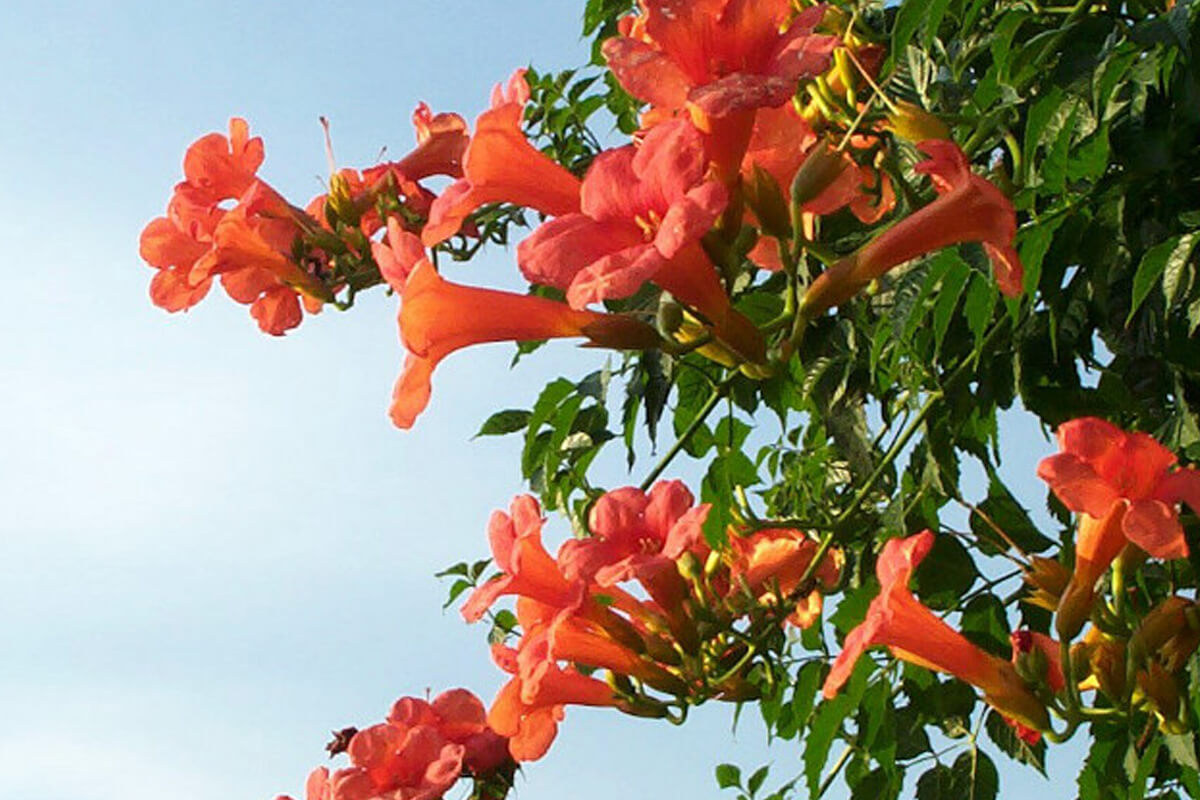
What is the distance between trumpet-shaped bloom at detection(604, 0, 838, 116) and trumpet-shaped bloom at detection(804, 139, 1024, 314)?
29 cm

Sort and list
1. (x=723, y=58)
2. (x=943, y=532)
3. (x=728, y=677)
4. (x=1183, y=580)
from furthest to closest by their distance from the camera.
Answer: (x=943, y=532), (x=1183, y=580), (x=728, y=677), (x=723, y=58)

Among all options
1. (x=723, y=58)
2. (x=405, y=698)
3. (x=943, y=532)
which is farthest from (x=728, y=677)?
(x=723, y=58)

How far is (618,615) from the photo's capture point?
3039 mm

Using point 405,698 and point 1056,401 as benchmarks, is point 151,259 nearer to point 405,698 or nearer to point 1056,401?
point 405,698

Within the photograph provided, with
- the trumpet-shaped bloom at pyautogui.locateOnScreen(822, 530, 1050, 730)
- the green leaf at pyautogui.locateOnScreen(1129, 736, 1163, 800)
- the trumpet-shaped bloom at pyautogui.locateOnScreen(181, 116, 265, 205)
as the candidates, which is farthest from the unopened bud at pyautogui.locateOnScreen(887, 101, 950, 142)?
the trumpet-shaped bloom at pyautogui.locateOnScreen(181, 116, 265, 205)

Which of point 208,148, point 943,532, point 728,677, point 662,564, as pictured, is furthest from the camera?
point 208,148

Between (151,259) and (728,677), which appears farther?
(151,259)

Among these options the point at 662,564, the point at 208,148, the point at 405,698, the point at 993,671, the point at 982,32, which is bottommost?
the point at 993,671

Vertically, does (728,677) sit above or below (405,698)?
below

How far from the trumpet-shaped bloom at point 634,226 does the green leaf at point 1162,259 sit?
4.18 feet

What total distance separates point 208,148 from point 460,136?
68 cm

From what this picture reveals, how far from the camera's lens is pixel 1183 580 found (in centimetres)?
355

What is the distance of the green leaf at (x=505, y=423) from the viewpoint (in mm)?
4410

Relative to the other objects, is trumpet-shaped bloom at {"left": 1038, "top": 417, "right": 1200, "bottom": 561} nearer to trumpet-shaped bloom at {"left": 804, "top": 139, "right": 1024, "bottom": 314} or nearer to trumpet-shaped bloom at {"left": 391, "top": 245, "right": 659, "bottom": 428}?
trumpet-shaped bloom at {"left": 804, "top": 139, "right": 1024, "bottom": 314}
